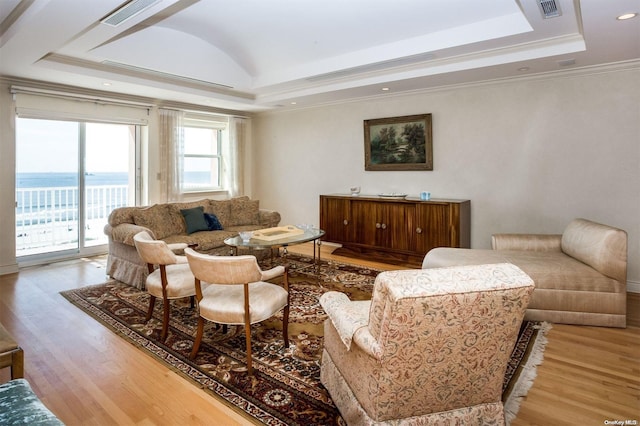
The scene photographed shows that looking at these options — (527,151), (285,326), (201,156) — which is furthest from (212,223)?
(527,151)

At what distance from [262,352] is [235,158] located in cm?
531

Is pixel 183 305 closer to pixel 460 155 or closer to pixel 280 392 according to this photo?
pixel 280 392

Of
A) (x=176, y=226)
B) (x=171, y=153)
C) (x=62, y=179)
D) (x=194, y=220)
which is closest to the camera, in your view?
(x=176, y=226)

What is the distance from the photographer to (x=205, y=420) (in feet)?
6.81

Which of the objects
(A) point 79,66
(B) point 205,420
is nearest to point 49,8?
(A) point 79,66

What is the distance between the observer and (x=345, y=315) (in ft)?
6.42

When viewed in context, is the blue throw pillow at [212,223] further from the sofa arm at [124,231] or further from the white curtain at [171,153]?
the white curtain at [171,153]

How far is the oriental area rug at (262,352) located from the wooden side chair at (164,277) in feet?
1.09

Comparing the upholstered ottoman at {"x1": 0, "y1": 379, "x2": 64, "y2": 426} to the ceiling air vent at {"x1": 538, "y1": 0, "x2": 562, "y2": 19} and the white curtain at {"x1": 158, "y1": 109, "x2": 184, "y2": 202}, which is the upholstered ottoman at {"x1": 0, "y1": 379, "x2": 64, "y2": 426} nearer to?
the ceiling air vent at {"x1": 538, "y1": 0, "x2": 562, "y2": 19}

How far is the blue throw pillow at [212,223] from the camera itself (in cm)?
554

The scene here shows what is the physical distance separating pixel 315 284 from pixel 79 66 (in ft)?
12.6

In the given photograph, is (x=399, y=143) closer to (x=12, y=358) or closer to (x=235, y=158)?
(x=235, y=158)

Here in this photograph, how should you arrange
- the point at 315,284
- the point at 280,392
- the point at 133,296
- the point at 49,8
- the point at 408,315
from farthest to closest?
1. the point at 315,284
2. the point at 133,296
3. the point at 49,8
4. the point at 280,392
5. the point at 408,315

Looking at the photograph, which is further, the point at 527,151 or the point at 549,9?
the point at 527,151
